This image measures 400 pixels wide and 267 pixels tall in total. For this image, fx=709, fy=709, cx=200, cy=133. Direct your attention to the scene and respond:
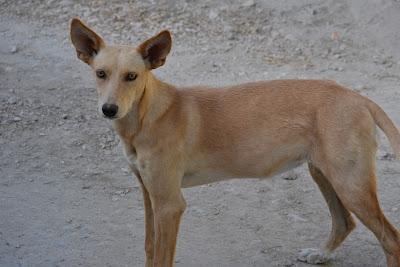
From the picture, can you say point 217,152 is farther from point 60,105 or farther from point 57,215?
point 60,105

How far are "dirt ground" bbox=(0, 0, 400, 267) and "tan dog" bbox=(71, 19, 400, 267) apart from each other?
0.84 metres

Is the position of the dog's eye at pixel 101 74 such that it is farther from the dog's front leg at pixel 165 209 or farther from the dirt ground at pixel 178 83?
the dirt ground at pixel 178 83

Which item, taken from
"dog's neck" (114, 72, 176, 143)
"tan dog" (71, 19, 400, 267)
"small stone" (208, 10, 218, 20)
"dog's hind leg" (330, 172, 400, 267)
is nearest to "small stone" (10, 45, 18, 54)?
"small stone" (208, 10, 218, 20)

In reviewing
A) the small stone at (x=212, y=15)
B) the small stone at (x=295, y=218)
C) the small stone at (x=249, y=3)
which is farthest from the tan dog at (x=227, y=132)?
the small stone at (x=249, y=3)

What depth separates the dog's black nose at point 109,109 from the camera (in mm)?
4703

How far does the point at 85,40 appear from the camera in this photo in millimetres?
5090

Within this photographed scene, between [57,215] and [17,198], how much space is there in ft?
1.67

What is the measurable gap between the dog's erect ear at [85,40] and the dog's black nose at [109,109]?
0.54 meters

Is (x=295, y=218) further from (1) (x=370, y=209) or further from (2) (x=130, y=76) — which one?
(2) (x=130, y=76)

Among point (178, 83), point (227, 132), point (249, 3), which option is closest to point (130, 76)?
point (227, 132)

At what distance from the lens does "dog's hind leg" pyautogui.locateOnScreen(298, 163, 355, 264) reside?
5727 millimetres

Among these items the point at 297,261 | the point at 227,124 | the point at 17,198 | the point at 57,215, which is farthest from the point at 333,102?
the point at 17,198

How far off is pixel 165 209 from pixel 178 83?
3.77 metres

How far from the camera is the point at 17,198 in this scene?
661cm
